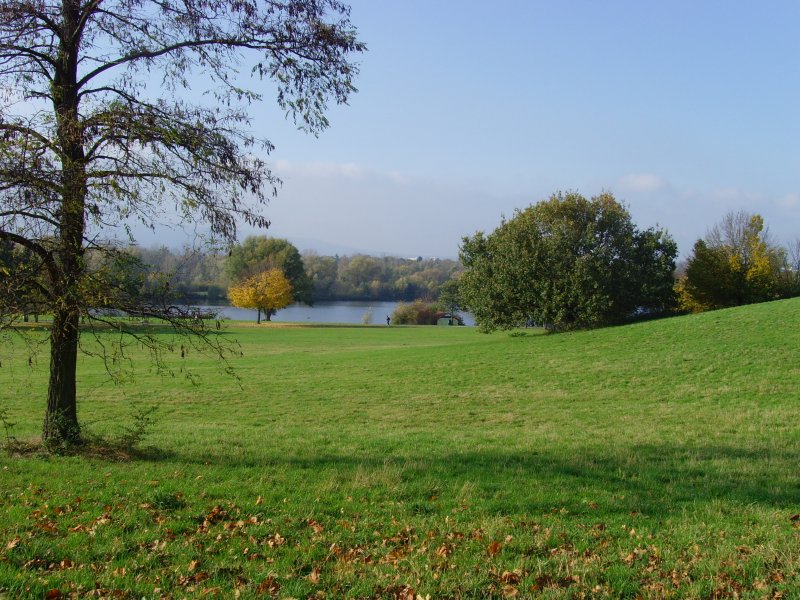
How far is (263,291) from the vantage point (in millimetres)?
67688

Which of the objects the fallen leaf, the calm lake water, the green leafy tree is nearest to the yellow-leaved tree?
the green leafy tree

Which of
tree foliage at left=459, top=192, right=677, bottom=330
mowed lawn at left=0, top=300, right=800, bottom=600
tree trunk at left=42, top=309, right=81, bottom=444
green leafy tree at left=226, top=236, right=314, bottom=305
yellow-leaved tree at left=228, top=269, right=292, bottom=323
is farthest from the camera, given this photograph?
green leafy tree at left=226, top=236, right=314, bottom=305

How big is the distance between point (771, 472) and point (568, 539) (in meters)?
4.11

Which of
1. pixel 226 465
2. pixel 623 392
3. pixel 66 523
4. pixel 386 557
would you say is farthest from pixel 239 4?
pixel 623 392

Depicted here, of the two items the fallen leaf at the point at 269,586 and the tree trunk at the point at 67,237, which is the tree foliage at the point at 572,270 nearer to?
the tree trunk at the point at 67,237

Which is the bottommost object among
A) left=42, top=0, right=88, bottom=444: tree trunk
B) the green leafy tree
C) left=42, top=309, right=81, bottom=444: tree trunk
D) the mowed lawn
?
the mowed lawn

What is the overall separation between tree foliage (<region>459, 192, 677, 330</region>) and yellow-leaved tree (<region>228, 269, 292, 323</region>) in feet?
112

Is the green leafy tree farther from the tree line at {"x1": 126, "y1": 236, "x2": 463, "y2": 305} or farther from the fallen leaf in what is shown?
the fallen leaf

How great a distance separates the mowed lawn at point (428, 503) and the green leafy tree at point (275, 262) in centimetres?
5769

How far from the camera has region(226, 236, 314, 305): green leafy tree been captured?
240 feet

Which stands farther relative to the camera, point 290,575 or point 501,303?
point 501,303

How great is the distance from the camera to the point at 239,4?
356 inches

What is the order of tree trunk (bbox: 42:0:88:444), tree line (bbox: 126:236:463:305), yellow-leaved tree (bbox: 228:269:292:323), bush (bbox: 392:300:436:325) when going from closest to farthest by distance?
1. tree trunk (bbox: 42:0:88:444)
2. tree line (bbox: 126:236:463:305)
3. yellow-leaved tree (bbox: 228:269:292:323)
4. bush (bbox: 392:300:436:325)

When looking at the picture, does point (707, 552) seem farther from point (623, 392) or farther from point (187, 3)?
point (623, 392)
